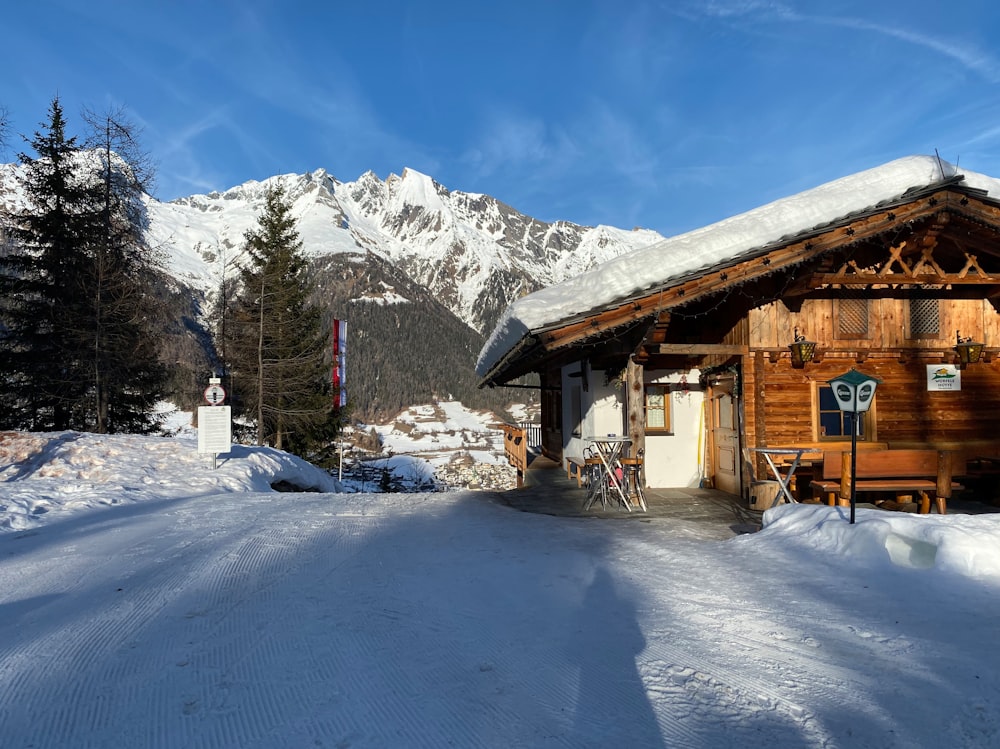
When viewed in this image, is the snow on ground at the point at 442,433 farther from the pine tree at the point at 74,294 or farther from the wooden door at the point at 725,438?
the wooden door at the point at 725,438

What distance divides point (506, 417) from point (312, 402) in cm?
6746

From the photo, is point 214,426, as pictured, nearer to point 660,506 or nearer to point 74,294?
point 74,294

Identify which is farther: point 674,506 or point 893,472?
point 674,506

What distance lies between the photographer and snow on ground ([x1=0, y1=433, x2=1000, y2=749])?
2.77m

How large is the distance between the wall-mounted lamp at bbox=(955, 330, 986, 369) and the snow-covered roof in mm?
2555

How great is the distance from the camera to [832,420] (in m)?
10.7

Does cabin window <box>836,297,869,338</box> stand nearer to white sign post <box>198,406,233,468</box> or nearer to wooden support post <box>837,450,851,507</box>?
wooden support post <box>837,450,851,507</box>

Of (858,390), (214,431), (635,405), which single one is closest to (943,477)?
(858,390)

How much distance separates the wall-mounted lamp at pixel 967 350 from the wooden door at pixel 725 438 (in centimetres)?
417

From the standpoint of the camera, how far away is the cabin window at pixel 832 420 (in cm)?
1041

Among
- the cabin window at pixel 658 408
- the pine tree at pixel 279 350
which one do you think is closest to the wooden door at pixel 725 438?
the cabin window at pixel 658 408

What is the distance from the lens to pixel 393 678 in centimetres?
319

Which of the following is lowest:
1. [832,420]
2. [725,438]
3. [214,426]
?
[725,438]

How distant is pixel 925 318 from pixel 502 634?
10815 millimetres
